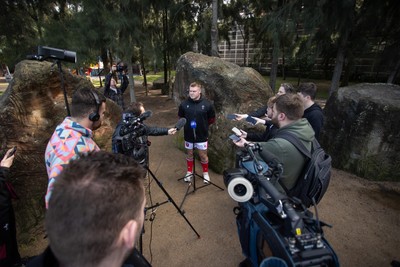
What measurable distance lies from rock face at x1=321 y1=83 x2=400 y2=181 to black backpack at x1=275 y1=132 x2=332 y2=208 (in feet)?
9.96

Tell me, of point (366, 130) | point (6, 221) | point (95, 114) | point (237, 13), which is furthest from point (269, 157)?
point (237, 13)

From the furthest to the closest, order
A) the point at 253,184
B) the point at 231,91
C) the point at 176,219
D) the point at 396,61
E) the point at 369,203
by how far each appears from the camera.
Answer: the point at 396,61
the point at 231,91
the point at 369,203
the point at 176,219
the point at 253,184

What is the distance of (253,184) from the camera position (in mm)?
1807

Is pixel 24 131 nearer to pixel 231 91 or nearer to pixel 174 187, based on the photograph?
pixel 174 187

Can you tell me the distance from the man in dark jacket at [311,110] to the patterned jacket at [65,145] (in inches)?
112

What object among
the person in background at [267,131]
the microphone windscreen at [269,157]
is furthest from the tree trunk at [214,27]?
the microphone windscreen at [269,157]

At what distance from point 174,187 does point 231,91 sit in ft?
7.77

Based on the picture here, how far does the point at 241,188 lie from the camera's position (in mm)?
1718

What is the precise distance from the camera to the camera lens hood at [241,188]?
5.49 feet

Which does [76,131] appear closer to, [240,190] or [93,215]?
[93,215]

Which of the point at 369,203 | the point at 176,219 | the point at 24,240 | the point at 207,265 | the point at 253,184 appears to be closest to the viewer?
the point at 253,184

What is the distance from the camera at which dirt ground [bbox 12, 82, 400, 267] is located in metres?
2.88

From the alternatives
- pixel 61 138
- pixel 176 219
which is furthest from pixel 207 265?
pixel 61 138

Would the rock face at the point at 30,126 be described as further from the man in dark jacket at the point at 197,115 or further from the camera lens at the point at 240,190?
the camera lens at the point at 240,190
